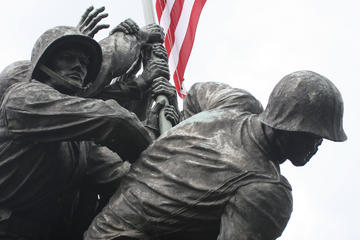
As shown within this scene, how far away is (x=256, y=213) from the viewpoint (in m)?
4.63

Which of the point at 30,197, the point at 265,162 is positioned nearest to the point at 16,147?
the point at 30,197

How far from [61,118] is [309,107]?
1563mm

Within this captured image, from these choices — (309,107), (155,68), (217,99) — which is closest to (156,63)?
(155,68)

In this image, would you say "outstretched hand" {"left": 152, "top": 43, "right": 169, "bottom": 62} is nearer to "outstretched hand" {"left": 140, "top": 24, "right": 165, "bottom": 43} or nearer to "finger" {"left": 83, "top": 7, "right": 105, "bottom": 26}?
"outstretched hand" {"left": 140, "top": 24, "right": 165, "bottom": 43}

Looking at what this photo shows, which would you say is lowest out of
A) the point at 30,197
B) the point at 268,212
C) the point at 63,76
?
the point at 30,197

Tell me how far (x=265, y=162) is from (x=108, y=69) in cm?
195

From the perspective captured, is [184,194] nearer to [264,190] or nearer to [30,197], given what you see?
[264,190]

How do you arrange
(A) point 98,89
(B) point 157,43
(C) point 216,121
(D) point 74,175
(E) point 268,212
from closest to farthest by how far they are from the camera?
(E) point 268,212 → (C) point 216,121 → (D) point 74,175 → (A) point 98,89 → (B) point 157,43

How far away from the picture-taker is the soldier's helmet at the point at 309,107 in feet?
15.3

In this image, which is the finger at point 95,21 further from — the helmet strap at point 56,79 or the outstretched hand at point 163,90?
the helmet strap at point 56,79

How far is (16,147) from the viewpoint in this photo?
5211 millimetres

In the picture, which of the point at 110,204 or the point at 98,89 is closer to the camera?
the point at 110,204

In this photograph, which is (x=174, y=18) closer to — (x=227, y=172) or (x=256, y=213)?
(x=227, y=172)

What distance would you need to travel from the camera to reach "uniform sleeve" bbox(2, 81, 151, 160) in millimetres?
4992
